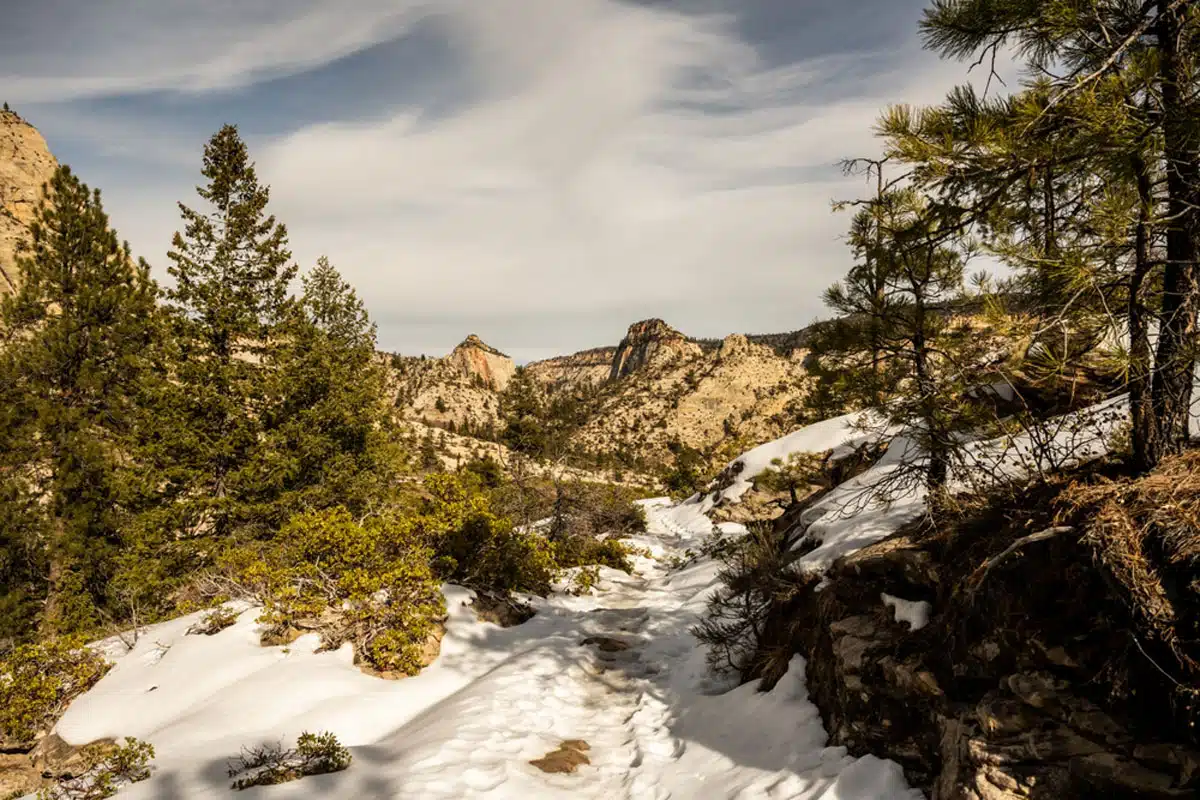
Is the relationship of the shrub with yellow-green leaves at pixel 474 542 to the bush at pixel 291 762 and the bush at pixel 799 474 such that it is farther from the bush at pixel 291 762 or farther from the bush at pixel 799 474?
the bush at pixel 799 474

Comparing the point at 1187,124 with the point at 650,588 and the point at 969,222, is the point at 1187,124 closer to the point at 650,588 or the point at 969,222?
the point at 969,222

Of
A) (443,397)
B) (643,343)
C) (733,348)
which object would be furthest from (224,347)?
(643,343)

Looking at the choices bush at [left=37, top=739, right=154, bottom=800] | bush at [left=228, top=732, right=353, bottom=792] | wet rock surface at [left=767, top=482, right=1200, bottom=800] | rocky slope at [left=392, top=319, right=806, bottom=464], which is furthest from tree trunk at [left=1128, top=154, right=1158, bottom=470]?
rocky slope at [left=392, top=319, right=806, bottom=464]

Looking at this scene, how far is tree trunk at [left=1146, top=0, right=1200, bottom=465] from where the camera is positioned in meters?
3.33

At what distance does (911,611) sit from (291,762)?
5.77m

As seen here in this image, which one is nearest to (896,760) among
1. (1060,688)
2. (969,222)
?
(1060,688)

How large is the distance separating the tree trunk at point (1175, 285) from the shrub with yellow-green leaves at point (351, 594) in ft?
27.3

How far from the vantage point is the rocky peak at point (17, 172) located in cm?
4668

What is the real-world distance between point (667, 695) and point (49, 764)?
713 centimetres

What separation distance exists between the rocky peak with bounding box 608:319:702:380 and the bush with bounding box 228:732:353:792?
111m

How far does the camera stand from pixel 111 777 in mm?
4453

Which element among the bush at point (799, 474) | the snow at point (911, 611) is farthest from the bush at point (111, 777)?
the bush at point (799, 474)

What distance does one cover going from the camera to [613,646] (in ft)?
30.4

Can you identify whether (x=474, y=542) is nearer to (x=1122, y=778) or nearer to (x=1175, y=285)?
(x=1122, y=778)
